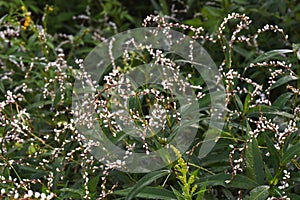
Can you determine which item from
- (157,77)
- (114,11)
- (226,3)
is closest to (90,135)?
(157,77)

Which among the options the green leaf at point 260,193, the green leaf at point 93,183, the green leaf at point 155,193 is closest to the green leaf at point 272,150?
the green leaf at point 260,193

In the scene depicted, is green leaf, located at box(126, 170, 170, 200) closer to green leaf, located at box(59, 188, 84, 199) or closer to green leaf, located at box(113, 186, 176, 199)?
green leaf, located at box(113, 186, 176, 199)

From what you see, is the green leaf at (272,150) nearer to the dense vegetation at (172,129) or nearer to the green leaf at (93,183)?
the dense vegetation at (172,129)

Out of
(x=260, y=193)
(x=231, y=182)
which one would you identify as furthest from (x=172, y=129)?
(x=260, y=193)

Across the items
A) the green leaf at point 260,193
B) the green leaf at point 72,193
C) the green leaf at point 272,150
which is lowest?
the green leaf at point 260,193

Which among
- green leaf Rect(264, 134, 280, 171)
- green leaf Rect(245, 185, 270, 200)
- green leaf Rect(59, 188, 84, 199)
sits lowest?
green leaf Rect(245, 185, 270, 200)

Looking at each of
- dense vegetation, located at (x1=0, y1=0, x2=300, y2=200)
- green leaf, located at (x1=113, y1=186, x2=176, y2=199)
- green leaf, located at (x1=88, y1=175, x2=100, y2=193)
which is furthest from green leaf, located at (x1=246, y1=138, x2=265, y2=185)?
green leaf, located at (x1=88, y1=175, x2=100, y2=193)

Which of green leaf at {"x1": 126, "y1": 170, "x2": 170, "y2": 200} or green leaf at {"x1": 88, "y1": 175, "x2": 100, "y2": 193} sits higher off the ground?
green leaf at {"x1": 126, "y1": 170, "x2": 170, "y2": 200}

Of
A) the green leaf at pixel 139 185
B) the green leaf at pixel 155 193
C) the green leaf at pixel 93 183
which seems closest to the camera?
the green leaf at pixel 139 185

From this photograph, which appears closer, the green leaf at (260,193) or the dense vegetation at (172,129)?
the green leaf at (260,193)

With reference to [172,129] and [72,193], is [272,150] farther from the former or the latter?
[72,193]
